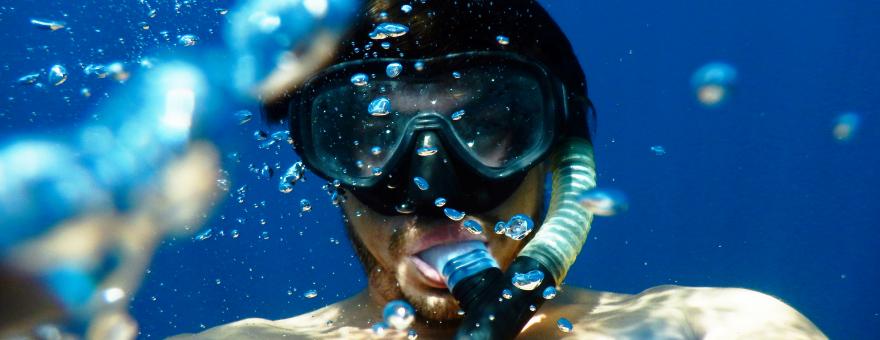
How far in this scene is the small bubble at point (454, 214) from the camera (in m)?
2.21

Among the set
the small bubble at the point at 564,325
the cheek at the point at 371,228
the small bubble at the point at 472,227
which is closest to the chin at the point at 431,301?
the cheek at the point at 371,228

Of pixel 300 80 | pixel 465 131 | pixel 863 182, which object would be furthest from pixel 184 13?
pixel 863 182

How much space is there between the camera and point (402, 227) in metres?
2.29

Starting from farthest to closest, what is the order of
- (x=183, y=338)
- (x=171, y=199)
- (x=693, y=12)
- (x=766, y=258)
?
(x=766, y=258) < (x=693, y=12) < (x=183, y=338) < (x=171, y=199)

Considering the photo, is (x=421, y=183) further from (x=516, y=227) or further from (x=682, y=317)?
(x=682, y=317)

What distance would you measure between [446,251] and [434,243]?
0.06m

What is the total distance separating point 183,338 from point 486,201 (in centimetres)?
134

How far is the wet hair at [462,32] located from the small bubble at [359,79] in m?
0.07

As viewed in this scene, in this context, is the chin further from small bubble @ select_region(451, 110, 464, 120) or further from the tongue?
small bubble @ select_region(451, 110, 464, 120)

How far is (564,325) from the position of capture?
232 centimetres

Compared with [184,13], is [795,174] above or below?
above

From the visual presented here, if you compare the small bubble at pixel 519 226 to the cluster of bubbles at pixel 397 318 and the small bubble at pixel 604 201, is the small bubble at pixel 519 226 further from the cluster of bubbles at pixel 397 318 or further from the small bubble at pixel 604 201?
the cluster of bubbles at pixel 397 318

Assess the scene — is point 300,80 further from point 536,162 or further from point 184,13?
point 184,13

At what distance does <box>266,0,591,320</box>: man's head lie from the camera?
223 centimetres
